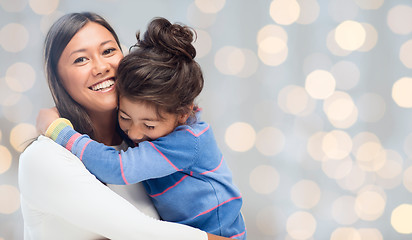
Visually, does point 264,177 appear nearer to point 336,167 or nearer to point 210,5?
point 336,167

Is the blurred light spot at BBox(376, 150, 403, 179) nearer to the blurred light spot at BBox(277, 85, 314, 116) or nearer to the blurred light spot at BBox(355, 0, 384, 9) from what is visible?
the blurred light spot at BBox(277, 85, 314, 116)

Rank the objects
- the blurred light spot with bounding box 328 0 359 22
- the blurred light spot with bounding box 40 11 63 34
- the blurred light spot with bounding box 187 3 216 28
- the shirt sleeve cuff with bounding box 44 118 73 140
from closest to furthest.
→ the shirt sleeve cuff with bounding box 44 118 73 140, the blurred light spot with bounding box 40 11 63 34, the blurred light spot with bounding box 187 3 216 28, the blurred light spot with bounding box 328 0 359 22

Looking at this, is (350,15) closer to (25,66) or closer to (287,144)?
Result: (287,144)

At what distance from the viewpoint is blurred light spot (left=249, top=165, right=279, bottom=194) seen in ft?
7.91

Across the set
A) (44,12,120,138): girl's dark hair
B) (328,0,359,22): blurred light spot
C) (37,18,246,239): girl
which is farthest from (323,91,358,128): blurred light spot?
(44,12,120,138): girl's dark hair

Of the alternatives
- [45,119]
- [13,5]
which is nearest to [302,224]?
[45,119]

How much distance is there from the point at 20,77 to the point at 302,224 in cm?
157

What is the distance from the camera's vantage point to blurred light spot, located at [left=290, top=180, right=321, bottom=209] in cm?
242

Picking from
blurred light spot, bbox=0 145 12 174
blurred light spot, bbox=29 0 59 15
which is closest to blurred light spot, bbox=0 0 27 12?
blurred light spot, bbox=29 0 59 15

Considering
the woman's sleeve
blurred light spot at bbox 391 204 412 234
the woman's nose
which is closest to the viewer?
the woman's sleeve

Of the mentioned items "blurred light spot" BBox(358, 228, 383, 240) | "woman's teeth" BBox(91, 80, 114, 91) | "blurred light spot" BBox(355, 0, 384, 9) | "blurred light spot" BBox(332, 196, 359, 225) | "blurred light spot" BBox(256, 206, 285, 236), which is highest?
"blurred light spot" BBox(355, 0, 384, 9)

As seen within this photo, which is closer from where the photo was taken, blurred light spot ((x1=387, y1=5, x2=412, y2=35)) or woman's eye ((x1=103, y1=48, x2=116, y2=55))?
woman's eye ((x1=103, y1=48, x2=116, y2=55))

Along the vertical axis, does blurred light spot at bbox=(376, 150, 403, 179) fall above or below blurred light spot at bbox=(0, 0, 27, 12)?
below

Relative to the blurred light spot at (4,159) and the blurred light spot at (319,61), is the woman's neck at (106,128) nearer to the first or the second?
→ the blurred light spot at (4,159)
